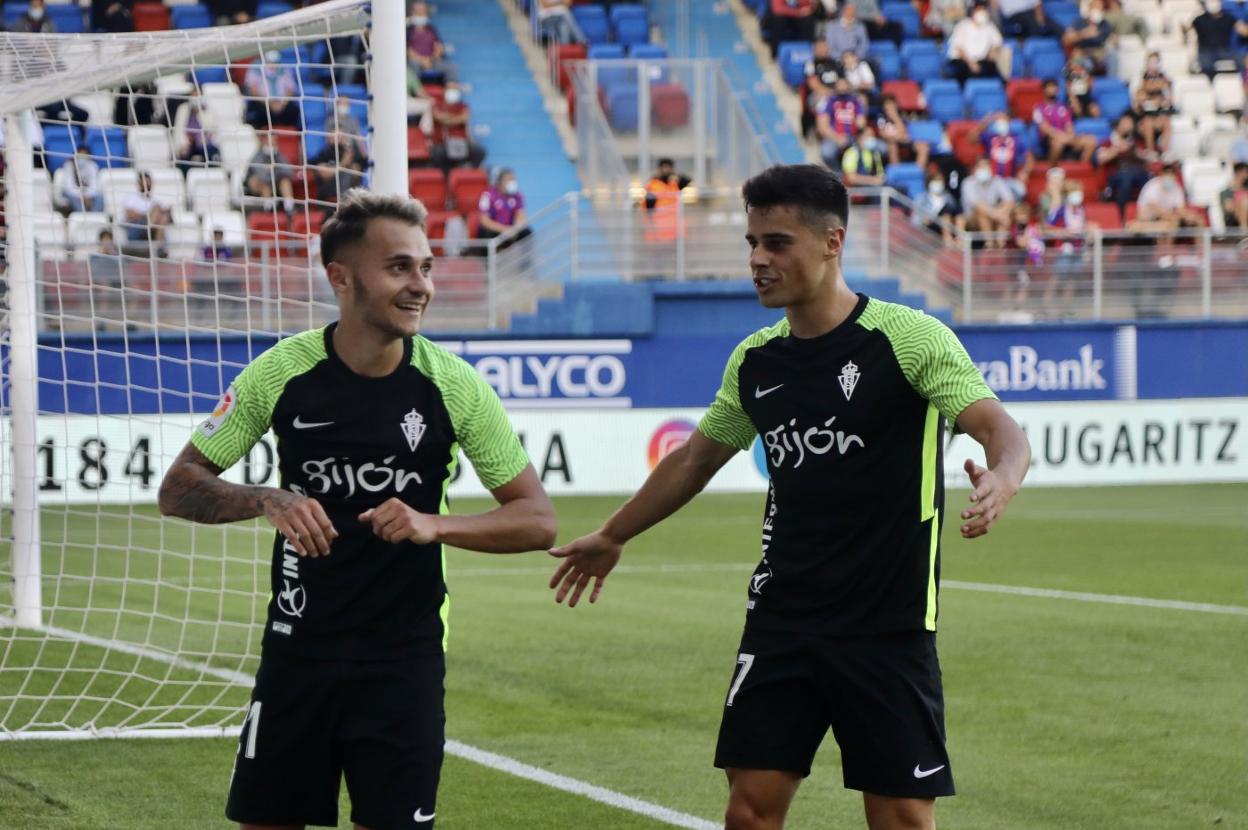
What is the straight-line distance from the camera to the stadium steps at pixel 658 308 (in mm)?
22484

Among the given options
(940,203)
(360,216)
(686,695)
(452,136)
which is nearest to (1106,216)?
(940,203)

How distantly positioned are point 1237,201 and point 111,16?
14.8 meters

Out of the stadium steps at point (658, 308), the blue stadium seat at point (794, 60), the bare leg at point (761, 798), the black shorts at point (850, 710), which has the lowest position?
the bare leg at point (761, 798)

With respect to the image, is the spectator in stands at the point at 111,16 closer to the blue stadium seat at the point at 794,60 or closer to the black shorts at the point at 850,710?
the blue stadium seat at the point at 794,60

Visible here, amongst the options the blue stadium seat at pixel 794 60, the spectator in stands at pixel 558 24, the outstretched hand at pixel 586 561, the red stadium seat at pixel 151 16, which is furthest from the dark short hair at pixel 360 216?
the blue stadium seat at pixel 794 60

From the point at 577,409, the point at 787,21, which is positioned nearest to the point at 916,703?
the point at 577,409

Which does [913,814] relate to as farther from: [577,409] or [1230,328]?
[1230,328]

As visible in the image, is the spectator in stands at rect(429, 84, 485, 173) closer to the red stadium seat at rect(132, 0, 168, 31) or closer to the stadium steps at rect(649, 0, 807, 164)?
the red stadium seat at rect(132, 0, 168, 31)

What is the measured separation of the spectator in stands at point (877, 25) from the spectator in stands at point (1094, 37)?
8.43ft

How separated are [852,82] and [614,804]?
21.4m

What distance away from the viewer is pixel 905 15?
97.8ft

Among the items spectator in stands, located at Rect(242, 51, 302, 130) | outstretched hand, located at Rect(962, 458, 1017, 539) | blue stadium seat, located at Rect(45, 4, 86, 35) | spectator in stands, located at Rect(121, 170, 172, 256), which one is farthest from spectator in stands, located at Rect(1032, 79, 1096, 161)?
outstretched hand, located at Rect(962, 458, 1017, 539)

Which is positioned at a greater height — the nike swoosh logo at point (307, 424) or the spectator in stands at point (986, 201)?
the spectator in stands at point (986, 201)

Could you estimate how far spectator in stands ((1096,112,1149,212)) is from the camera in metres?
25.8
